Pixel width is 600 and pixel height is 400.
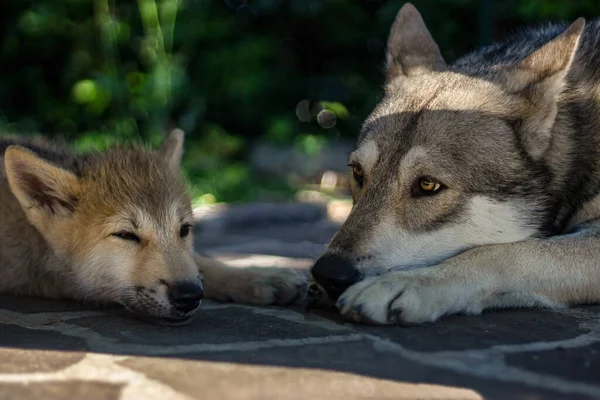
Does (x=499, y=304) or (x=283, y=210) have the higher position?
(x=283, y=210)

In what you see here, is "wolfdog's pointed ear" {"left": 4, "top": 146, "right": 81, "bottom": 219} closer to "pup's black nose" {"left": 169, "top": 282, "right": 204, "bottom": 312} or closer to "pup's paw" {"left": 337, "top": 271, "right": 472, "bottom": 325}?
"pup's black nose" {"left": 169, "top": 282, "right": 204, "bottom": 312}

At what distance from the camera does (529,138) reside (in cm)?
346

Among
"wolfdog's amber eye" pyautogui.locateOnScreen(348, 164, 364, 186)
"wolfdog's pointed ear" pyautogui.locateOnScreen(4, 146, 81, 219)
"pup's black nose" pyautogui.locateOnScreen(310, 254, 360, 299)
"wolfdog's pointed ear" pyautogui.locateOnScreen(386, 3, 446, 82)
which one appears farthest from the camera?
"wolfdog's pointed ear" pyautogui.locateOnScreen(386, 3, 446, 82)

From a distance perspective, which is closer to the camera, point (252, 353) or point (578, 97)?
point (252, 353)

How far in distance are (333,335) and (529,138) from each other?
1.43 m

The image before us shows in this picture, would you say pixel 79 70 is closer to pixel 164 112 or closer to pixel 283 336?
pixel 164 112

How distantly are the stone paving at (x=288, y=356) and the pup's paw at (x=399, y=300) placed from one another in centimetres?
6

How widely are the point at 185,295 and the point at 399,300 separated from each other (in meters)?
0.85

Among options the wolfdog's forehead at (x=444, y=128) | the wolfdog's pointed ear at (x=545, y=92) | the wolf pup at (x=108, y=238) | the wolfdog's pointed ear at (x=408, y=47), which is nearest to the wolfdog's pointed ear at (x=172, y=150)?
the wolf pup at (x=108, y=238)

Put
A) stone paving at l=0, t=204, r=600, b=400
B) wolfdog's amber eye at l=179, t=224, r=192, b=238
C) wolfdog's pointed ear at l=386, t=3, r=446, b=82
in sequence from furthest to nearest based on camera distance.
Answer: wolfdog's pointed ear at l=386, t=3, r=446, b=82, wolfdog's amber eye at l=179, t=224, r=192, b=238, stone paving at l=0, t=204, r=600, b=400

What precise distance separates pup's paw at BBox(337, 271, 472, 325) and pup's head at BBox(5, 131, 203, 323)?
2.21ft

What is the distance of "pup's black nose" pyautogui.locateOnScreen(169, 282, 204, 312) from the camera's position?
297 centimetres

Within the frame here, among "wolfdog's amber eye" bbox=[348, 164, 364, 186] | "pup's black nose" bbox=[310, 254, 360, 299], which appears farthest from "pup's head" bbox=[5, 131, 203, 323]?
"wolfdog's amber eye" bbox=[348, 164, 364, 186]

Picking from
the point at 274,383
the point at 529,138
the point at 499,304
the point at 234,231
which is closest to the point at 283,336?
the point at 274,383
